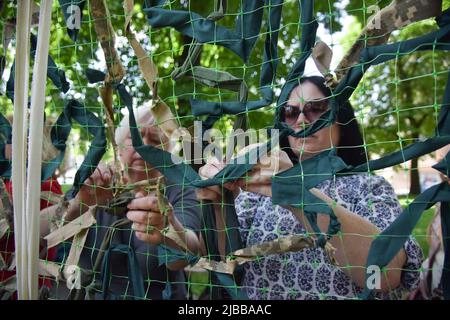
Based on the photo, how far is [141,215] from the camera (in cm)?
109

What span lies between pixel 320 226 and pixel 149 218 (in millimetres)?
377

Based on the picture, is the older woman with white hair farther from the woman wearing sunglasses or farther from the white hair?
the woman wearing sunglasses

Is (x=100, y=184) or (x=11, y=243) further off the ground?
(x=100, y=184)

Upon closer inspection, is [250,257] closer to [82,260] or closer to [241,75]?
[241,75]

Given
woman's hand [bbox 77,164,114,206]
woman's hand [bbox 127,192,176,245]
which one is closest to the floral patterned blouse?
woman's hand [bbox 127,192,176,245]

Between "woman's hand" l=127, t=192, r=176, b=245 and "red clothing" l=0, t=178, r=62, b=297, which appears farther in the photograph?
"red clothing" l=0, t=178, r=62, b=297

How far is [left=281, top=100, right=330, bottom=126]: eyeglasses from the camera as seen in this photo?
1.14 meters

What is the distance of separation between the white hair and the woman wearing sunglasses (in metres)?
0.28

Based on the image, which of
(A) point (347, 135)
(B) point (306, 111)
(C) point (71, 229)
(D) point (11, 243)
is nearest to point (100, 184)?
(C) point (71, 229)

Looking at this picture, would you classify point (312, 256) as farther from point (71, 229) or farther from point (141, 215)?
point (71, 229)

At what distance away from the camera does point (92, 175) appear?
3.94 ft

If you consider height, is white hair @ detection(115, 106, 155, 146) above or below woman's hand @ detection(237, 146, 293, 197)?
above

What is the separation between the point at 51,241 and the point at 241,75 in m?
0.62
